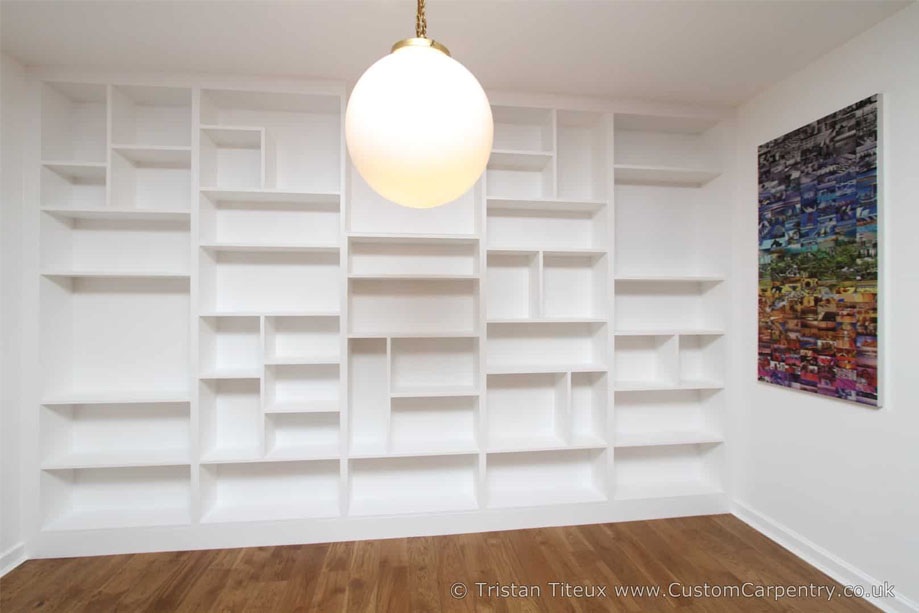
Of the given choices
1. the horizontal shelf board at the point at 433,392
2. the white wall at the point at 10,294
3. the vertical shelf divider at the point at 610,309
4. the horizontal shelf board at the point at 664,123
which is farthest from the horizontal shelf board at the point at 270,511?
the horizontal shelf board at the point at 664,123

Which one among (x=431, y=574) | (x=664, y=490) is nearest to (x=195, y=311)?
(x=431, y=574)

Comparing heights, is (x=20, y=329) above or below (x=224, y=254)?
below

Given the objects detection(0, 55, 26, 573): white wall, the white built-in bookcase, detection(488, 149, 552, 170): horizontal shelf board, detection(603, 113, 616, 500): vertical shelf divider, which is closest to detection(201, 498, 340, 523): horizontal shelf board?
the white built-in bookcase

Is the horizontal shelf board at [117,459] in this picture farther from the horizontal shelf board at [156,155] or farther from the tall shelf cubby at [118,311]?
the horizontal shelf board at [156,155]

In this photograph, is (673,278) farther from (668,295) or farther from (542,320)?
(542,320)

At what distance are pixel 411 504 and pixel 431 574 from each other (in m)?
0.44

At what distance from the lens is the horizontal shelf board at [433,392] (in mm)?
2199

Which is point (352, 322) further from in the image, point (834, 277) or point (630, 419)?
point (834, 277)

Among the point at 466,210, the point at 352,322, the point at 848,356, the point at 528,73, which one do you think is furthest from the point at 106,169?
the point at 848,356

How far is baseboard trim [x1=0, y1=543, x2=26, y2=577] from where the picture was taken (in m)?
1.90

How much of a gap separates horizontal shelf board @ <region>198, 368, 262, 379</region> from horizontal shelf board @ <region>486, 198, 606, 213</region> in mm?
1617

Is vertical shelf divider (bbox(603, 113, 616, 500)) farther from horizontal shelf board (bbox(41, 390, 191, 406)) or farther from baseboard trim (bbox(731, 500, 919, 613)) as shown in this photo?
horizontal shelf board (bbox(41, 390, 191, 406))

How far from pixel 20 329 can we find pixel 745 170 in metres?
4.09

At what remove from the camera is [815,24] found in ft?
5.68
